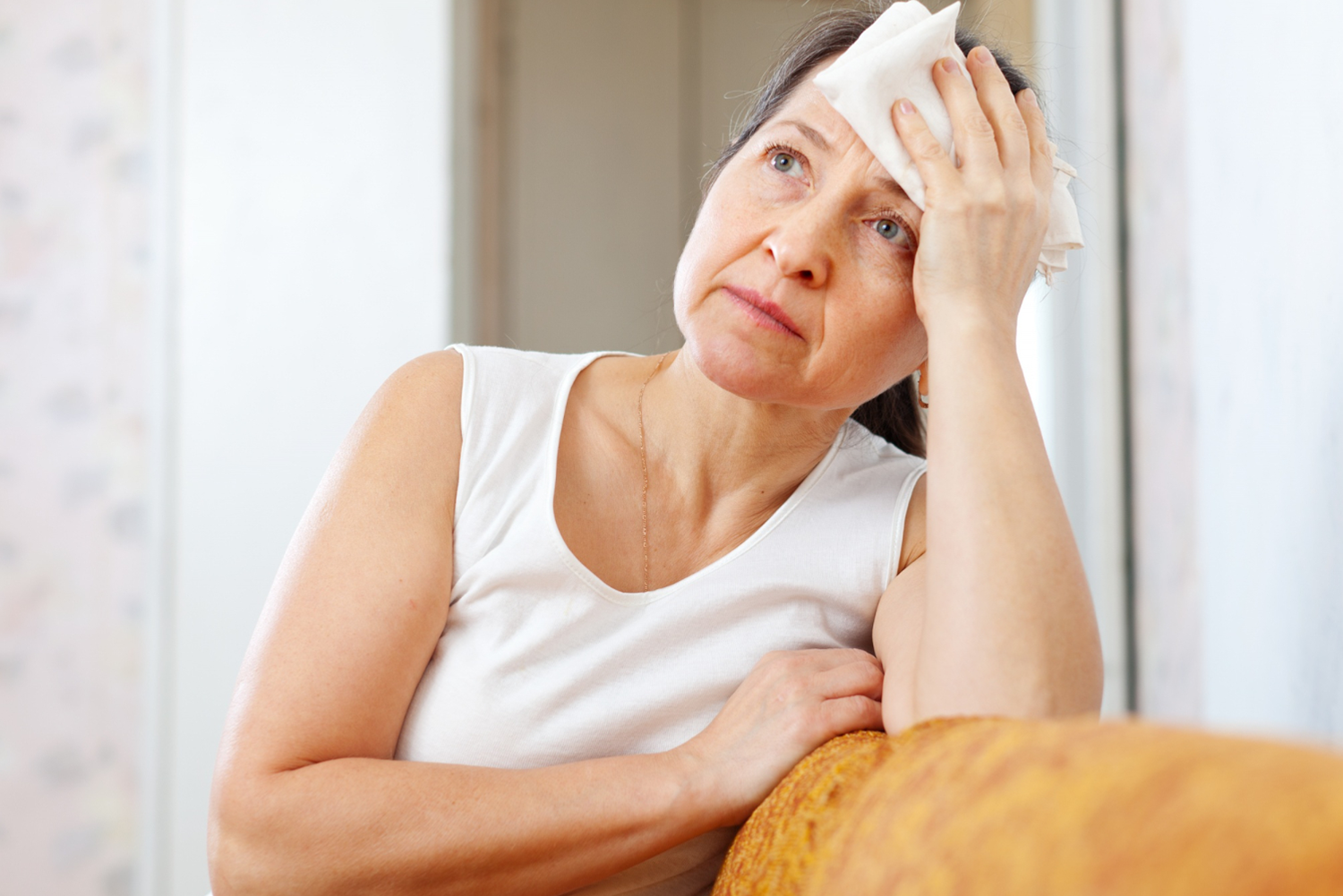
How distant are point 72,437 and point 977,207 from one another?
1.62 meters

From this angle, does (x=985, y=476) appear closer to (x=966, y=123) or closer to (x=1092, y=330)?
(x=966, y=123)

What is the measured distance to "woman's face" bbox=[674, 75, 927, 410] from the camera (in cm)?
80

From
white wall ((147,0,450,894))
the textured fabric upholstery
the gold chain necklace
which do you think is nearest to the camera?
the textured fabric upholstery

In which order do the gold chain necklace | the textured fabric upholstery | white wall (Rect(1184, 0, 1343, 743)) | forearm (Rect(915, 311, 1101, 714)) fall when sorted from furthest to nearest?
1. the gold chain necklace
2. white wall (Rect(1184, 0, 1343, 743))
3. forearm (Rect(915, 311, 1101, 714))
4. the textured fabric upholstery

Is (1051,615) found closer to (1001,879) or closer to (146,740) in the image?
(1001,879)

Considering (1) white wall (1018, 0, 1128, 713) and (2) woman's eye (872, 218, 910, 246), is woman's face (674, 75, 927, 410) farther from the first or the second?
(1) white wall (1018, 0, 1128, 713)

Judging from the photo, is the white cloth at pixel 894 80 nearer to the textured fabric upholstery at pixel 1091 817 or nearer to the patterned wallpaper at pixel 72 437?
the textured fabric upholstery at pixel 1091 817

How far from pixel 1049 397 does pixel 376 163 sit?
49.0 inches

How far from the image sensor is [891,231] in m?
0.83

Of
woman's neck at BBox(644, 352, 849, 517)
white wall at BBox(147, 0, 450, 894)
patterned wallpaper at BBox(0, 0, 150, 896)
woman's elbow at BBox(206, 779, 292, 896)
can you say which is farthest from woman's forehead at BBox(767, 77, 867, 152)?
patterned wallpaper at BBox(0, 0, 150, 896)

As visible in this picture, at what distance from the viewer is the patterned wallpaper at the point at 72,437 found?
176cm

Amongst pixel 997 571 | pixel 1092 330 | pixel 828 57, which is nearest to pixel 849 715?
pixel 997 571

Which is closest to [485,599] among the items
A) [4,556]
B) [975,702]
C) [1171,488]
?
[975,702]

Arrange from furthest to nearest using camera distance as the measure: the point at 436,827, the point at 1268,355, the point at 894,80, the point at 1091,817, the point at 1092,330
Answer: the point at 1092,330 < the point at 1268,355 < the point at 894,80 < the point at 436,827 < the point at 1091,817
